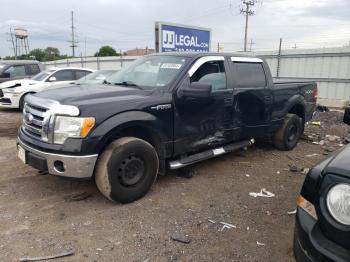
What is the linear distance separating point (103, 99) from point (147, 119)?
22.4 inches

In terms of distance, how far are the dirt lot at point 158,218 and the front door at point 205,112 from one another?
0.56 meters

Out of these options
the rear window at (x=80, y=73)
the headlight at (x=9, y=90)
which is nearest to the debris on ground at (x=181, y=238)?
the headlight at (x=9, y=90)

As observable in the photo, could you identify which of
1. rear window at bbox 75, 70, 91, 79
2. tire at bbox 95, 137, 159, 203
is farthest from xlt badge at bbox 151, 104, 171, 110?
rear window at bbox 75, 70, 91, 79

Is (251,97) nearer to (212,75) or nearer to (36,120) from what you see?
(212,75)

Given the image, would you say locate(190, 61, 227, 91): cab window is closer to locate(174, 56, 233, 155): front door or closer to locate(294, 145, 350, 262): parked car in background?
locate(174, 56, 233, 155): front door

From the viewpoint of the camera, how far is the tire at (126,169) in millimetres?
3562

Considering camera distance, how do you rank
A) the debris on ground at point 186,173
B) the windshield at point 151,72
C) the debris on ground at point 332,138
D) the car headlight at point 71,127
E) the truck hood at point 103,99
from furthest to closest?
the debris on ground at point 332,138
the debris on ground at point 186,173
the windshield at point 151,72
the truck hood at point 103,99
the car headlight at point 71,127

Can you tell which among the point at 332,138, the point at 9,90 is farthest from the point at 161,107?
the point at 9,90

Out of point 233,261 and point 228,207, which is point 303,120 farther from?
point 233,261

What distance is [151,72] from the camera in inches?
182

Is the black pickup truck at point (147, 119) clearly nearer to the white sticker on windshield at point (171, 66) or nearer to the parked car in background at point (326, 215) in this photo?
the white sticker on windshield at point (171, 66)

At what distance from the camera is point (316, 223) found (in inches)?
78.1

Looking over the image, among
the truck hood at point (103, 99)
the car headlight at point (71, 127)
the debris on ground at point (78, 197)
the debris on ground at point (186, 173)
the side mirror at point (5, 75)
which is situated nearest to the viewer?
the car headlight at point (71, 127)

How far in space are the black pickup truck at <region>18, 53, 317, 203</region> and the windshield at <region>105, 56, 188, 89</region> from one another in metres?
0.02
